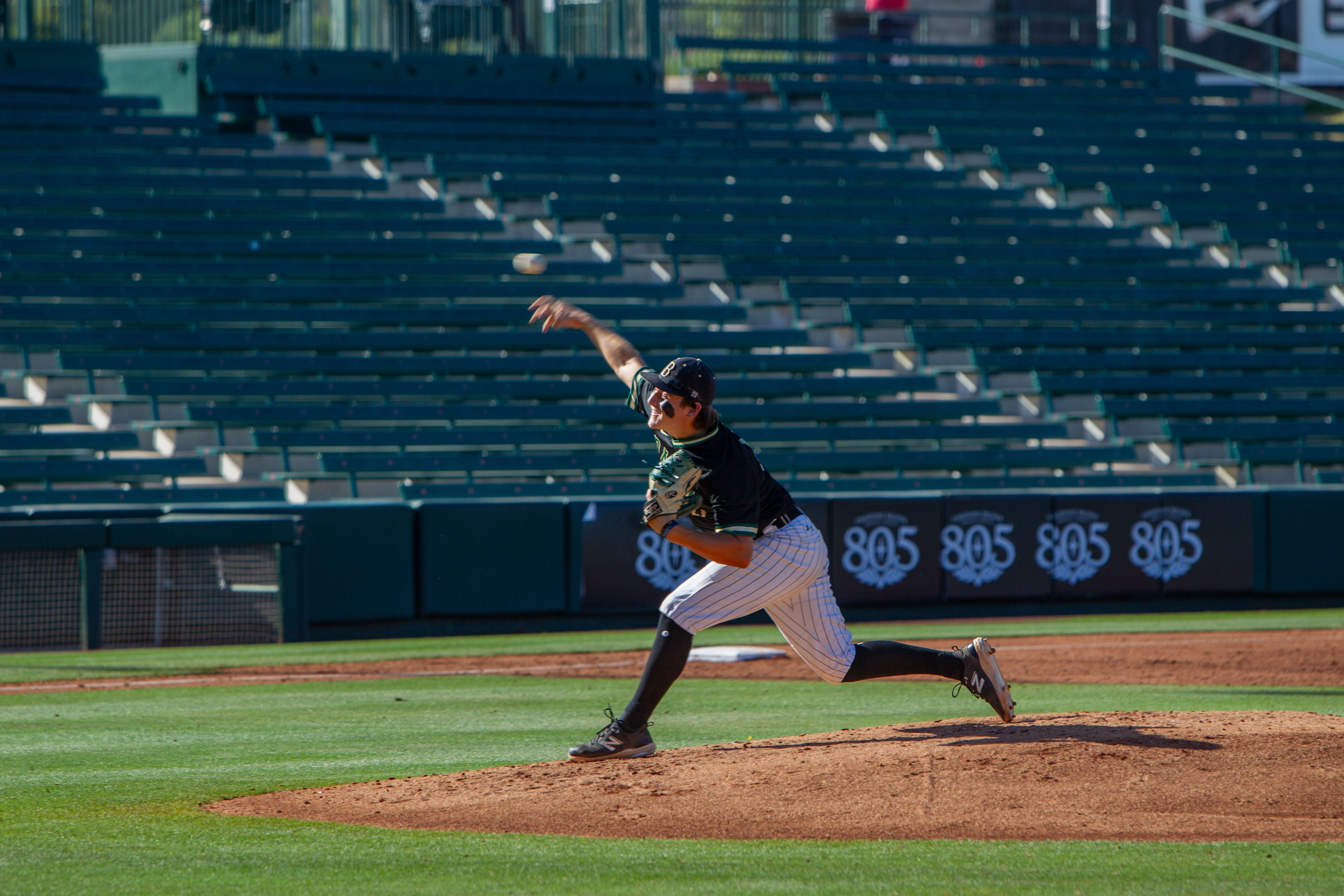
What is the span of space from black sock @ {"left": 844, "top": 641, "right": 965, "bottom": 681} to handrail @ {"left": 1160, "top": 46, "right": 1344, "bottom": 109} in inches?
763

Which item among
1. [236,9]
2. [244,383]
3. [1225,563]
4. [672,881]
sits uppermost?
[236,9]

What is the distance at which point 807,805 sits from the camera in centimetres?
457

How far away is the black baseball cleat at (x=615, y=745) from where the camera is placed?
5.19m

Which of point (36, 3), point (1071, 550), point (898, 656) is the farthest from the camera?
point (36, 3)

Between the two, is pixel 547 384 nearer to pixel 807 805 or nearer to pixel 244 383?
pixel 244 383

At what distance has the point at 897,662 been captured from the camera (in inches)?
212

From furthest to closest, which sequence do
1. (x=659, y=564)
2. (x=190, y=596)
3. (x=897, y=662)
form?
(x=659, y=564)
(x=190, y=596)
(x=897, y=662)

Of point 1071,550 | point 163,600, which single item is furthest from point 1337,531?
point 163,600

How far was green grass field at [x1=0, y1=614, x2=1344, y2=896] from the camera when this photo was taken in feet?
12.3

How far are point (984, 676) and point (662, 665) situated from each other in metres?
1.29

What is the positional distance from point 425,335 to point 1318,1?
17669 mm

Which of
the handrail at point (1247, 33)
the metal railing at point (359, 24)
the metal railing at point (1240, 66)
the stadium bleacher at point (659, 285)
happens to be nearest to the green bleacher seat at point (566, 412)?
the stadium bleacher at point (659, 285)

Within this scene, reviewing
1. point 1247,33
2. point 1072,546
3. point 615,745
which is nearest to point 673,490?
point 615,745

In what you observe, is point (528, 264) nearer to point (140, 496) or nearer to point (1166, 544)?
point (140, 496)
